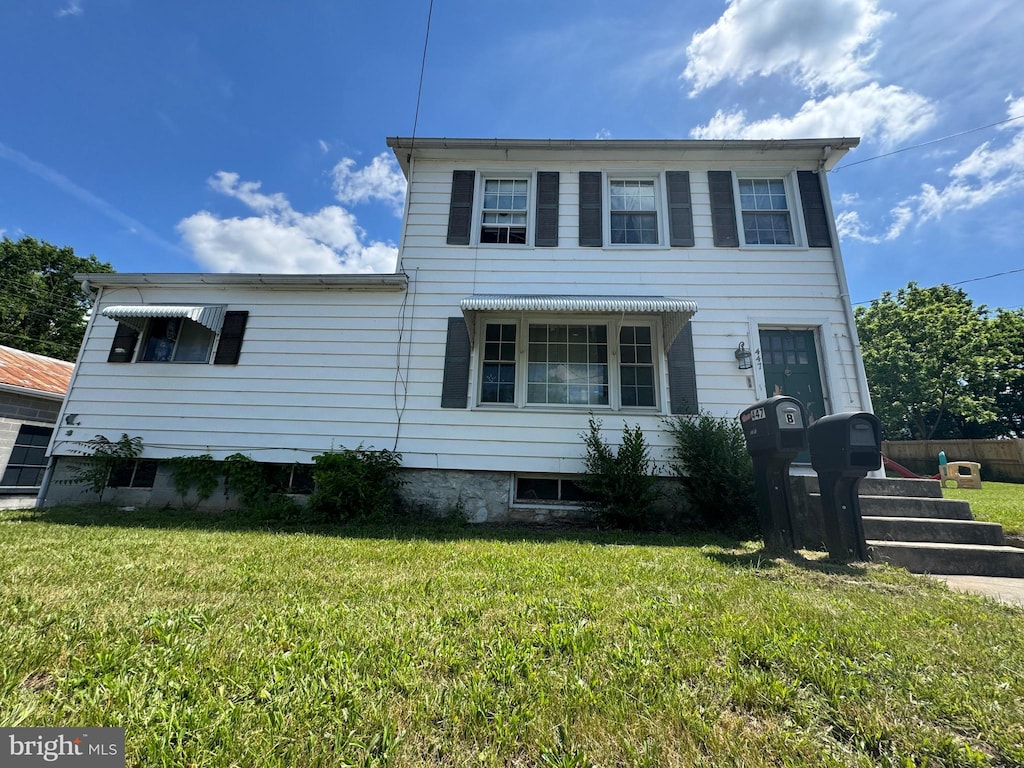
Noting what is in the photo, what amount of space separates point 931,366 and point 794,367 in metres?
23.1

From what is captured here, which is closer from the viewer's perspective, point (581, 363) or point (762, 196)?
point (581, 363)

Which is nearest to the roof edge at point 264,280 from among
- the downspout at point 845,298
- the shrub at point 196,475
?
the shrub at point 196,475

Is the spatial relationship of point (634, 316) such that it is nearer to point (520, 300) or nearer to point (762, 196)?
point (520, 300)

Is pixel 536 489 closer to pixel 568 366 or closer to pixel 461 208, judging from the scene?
pixel 568 366

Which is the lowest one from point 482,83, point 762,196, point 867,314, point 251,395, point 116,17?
point 251,395

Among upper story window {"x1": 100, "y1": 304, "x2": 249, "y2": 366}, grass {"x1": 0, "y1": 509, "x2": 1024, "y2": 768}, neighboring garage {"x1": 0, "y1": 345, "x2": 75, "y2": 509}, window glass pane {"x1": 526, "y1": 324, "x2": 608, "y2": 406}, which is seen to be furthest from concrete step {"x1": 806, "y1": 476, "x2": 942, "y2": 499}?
neighboring garage {"x1": 0, "y1": 345, "x2": 75, "y2": 509}

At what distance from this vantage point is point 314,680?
5.19ft

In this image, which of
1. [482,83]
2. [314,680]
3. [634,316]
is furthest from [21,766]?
[482,83]

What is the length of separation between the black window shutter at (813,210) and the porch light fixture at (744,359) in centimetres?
241

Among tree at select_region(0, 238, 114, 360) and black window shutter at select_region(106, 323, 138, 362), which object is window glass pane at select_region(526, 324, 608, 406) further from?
tree at select_region(0, 238, 114, 360)

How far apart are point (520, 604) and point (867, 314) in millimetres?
32058

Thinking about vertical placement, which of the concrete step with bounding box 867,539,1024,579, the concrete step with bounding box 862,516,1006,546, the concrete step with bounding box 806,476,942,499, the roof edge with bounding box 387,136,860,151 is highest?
the roof edge with bounding box 387,136,860,151

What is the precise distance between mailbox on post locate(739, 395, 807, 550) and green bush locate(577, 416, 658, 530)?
154cm

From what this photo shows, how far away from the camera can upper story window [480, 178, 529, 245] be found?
23.5ft
